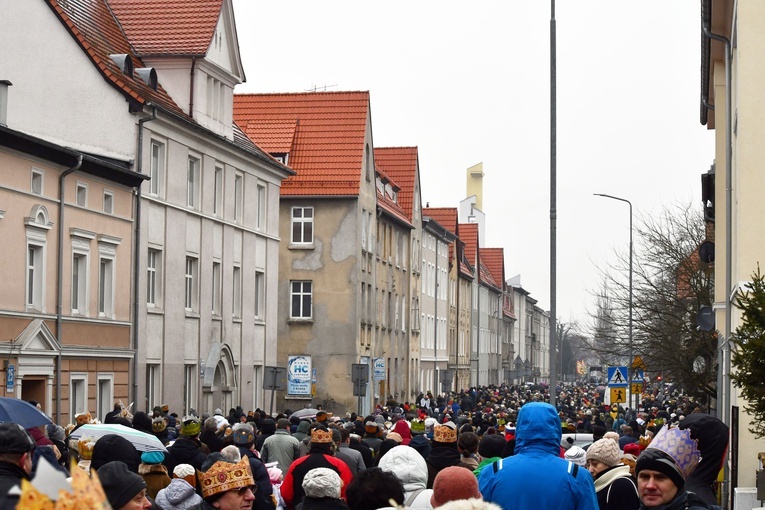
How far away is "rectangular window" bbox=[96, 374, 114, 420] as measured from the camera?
104 ft

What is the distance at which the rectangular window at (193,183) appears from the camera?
128 ft

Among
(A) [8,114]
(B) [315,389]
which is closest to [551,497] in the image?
(A) [8,114]

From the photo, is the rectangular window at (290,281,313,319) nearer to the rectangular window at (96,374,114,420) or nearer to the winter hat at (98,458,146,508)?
the rectangular window at (96,374,114,420)

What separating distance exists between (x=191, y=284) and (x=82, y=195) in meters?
8.57

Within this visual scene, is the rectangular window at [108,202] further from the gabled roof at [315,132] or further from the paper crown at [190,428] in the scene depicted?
the gabled roof at [315,132]

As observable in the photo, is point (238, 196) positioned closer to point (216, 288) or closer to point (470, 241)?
point (216, 288)

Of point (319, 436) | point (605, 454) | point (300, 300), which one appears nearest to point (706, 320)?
point (319, 436)

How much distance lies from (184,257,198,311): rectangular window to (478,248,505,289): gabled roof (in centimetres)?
8878

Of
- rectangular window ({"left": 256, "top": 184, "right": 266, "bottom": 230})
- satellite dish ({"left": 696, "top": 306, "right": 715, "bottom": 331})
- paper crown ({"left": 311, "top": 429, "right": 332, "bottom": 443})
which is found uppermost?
rectangular window ({"left": 256, "top": 184, "right": 266, "bottom": 230})

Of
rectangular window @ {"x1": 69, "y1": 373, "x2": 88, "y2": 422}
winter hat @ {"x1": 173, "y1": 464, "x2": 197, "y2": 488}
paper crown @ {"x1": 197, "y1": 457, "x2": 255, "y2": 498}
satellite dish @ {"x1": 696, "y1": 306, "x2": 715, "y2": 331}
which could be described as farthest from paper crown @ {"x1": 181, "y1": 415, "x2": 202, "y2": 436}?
rectangular window @ {"x1": 69, "y1": 373, "x2": 88, "y2": 422}

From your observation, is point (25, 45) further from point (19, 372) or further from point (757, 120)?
point (757, 120)

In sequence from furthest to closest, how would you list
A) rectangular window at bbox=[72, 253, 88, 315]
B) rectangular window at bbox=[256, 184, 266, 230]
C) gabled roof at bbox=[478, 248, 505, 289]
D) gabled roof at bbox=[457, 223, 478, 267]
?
gabled roof at bbox=[478, 248, 505, 289]
gabled roof at bbox=[457, 223, 478, 267]
rectangular window at bbox=[256, 184, 266, 230]
rectangular window at bbox=[72, 253, 88, 315]

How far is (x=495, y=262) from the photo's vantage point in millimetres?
129750

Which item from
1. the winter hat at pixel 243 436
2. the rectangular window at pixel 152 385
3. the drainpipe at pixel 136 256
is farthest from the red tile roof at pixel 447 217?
the winter hat at pixel 243 436
